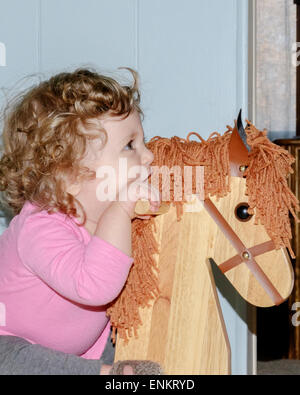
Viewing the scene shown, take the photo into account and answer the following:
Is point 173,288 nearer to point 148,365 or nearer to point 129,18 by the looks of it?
point 148,365

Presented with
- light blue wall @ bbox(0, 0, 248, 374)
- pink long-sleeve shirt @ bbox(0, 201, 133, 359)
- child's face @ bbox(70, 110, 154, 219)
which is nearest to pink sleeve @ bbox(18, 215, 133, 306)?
pink long-sleeve shirt @ bbox(0, 201, 133, 359)

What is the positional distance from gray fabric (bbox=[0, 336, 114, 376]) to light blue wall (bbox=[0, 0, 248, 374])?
1.28 feet

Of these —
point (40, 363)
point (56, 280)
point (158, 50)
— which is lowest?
point (40, 363)

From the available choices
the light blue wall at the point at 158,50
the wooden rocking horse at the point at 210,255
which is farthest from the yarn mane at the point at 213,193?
the light blue wall at the point at 158,50

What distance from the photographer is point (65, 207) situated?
0.75 meters

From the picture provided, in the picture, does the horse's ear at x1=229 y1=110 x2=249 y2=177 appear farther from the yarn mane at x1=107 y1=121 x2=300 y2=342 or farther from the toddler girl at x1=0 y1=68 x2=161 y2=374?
the toddler girl at x1=0 y1=68 x2=161 y2=374

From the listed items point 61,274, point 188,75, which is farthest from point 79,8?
point 61,274

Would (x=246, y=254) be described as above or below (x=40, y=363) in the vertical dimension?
above

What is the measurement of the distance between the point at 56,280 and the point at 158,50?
51 centimetres

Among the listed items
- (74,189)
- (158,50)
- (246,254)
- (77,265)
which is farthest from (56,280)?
(158,50)

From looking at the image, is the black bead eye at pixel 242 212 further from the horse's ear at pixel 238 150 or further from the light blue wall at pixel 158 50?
the light blue wall at pixel 158 50

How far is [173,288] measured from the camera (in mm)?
708

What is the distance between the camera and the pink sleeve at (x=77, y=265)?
668mm

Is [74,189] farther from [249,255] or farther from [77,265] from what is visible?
[249,255]
